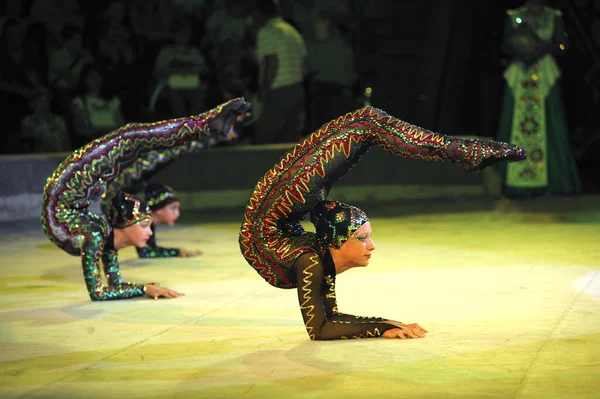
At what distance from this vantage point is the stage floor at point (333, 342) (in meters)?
4.23

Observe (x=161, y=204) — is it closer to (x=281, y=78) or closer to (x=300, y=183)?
(x=300, y=183)

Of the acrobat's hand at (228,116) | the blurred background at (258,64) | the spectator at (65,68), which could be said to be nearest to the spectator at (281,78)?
the blurred background at (258,64)

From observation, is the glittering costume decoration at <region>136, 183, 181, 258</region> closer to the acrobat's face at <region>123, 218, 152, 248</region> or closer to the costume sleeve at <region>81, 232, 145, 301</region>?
the acrobat's face at <region>123, 218, 152, 248</region>

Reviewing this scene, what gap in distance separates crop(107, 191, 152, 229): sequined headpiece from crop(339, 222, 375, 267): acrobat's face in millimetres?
1896

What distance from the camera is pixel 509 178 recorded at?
10.4 meters

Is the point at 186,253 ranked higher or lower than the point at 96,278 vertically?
lower

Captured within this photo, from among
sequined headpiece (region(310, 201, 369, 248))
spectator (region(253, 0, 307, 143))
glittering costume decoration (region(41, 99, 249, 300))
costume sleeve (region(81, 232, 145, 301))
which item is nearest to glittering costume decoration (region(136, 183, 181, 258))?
glittering costume decoration (region(41, 99, 249, 300))

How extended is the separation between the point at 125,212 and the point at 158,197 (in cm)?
126

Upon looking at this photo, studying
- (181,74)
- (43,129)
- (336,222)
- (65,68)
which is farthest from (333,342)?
(65,68)

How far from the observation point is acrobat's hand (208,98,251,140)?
612cm

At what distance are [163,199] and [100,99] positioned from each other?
3919mm

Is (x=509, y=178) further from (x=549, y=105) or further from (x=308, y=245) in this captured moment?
(x=308, y=245)

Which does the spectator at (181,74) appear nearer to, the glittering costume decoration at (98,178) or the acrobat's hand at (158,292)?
the glittering costume decoration at (98,178)

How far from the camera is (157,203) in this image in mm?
7574
